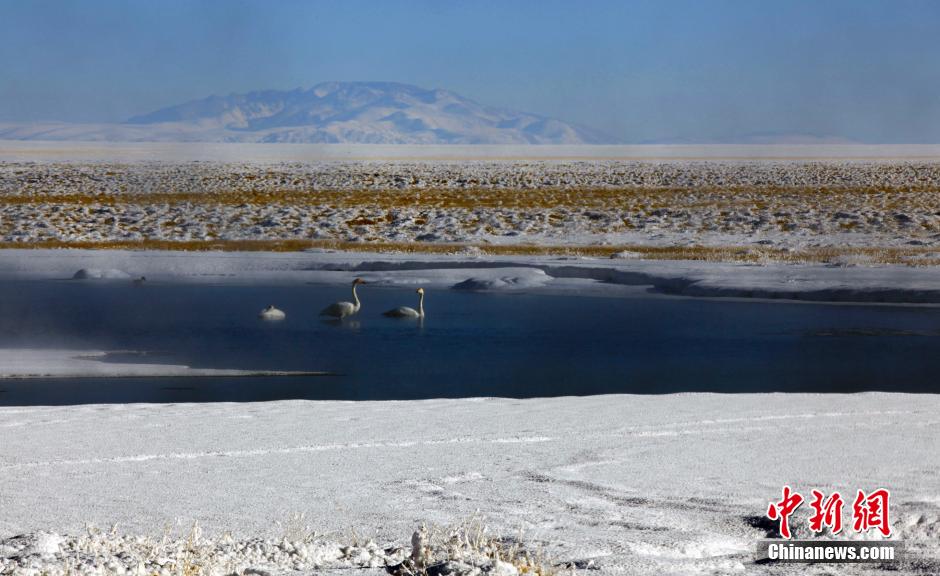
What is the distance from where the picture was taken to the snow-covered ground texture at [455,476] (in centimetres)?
420

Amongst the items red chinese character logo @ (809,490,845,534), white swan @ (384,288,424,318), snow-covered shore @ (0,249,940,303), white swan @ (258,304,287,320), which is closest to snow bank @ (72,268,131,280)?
snow-covered shore @ (0,249,940,303)

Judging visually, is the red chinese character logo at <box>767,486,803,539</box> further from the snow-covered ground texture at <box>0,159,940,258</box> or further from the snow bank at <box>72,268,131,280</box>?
the snow-covered ground texture at <box>0,159,940,258</box>

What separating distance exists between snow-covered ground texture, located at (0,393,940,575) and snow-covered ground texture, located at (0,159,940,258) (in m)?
12.7

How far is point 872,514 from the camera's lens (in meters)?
4.54

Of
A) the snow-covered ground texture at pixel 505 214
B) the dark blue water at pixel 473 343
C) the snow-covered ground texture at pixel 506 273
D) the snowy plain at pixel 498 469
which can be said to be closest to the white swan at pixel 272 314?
the dark blue water at pixel 473 343

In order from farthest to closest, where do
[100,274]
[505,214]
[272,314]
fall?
[505,214] → [100,274] → [272,314]

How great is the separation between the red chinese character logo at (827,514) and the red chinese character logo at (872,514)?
64 millimetres

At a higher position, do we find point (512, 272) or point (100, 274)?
point (100, 274)

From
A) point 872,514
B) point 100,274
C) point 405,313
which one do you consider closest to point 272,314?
point 405,313

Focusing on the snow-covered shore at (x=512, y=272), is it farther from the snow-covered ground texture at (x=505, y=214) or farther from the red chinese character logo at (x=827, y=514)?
the red chinese character logo at (x=827, y=514)

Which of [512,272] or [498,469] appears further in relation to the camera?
[512,272]
